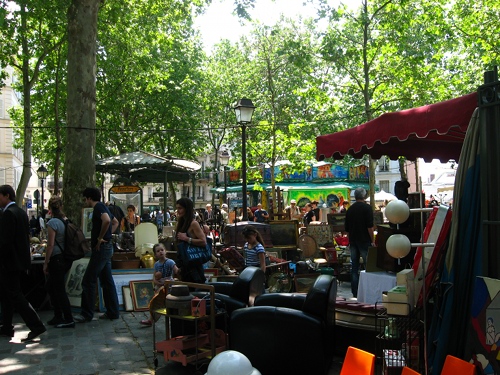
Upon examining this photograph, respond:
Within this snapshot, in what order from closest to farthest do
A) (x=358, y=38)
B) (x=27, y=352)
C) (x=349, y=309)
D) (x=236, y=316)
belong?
(x=236, y=316) → (x=349, y=309) → (x=27, y=352) → (x=358, y=38)

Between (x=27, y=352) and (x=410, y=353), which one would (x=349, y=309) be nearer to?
(x=410, y=353)

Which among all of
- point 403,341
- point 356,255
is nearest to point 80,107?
point 356,255

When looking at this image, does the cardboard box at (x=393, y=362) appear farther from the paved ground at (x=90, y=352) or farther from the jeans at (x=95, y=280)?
the jeans at (x=95, y=280)

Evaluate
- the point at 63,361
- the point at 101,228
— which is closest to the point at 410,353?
the point at 63,361

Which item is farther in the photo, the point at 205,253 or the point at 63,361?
the point at 205,253

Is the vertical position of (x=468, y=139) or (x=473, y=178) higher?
(x=468, y=139)

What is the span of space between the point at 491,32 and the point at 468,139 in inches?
652

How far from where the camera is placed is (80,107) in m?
10.9

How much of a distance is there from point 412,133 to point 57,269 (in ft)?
16.3

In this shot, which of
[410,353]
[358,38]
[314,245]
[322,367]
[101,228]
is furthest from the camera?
[358,38]

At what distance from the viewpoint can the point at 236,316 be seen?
546cm

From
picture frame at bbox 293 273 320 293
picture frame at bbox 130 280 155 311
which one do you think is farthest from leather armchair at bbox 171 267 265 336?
picture frame at bbox 130 280 155 311

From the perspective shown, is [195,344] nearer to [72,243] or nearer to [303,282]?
[72,243]

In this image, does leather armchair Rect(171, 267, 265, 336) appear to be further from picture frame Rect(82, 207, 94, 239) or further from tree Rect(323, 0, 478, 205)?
tree Rect(323, 0, 478, 205)
